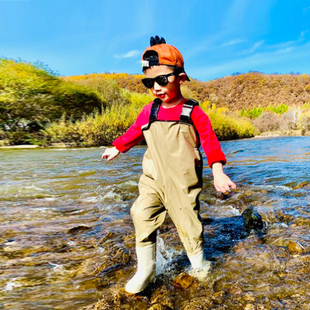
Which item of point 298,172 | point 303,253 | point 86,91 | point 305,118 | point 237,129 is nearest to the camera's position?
point 303,253

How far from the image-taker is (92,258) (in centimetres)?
226

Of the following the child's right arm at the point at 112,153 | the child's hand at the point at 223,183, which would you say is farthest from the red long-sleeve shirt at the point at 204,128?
the child's right arm at the point at 112,153

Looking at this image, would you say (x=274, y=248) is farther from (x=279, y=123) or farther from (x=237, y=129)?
(x=279, y=123)

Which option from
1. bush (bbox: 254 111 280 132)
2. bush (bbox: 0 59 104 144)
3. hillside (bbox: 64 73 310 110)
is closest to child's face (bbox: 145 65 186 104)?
bush (bbox: 0 59 104 144)

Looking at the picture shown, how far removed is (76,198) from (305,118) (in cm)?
2402

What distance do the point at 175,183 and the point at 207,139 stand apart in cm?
35

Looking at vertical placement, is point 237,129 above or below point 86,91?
below

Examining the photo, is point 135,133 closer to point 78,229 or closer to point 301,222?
point 78,229

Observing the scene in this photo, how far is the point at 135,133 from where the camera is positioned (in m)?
2.17

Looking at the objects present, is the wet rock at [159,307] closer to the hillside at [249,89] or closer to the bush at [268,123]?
the bush at [268,123]

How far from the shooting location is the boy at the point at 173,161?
1.86 meters

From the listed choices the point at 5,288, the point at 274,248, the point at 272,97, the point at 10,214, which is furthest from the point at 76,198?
the point at 272,97

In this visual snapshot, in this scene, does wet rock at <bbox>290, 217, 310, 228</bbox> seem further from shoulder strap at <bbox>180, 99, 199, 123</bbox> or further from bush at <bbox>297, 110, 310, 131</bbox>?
bush at <bbox>297, 110, 310, 131</bbox>

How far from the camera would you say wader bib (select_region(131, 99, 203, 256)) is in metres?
1.86
